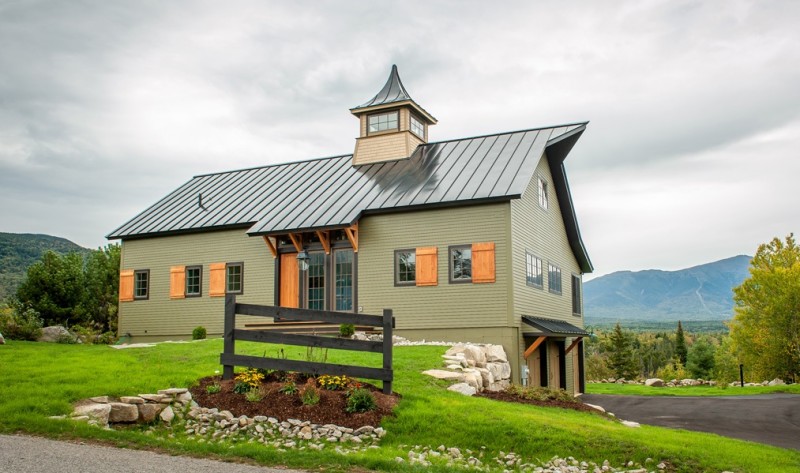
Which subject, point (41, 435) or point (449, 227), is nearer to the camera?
point (41, 435)

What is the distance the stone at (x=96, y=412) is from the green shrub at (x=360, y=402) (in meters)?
3.40

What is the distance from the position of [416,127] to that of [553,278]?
23.9 ft

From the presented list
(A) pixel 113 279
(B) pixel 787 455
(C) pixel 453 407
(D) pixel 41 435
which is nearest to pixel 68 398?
(D) pixel 41 435

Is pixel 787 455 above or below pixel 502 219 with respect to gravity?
below

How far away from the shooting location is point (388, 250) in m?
21.4

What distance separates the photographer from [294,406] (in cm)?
1105

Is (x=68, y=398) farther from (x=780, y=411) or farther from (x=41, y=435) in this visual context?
(x=780, y=411)

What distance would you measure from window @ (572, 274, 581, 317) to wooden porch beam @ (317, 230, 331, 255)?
1029 centimetres

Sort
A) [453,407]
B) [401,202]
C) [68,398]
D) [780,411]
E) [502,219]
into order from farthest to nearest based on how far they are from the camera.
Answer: [401,202] → [502,219] → [780,411] → [453,407] → [68,398]

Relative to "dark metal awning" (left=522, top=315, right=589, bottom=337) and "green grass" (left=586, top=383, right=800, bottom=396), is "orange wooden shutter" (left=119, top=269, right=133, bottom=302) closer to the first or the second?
"dark metal awning" (left=522, top=315, right=589, bottom=337)

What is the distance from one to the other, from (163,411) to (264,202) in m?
15.0

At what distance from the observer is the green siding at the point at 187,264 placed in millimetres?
23562

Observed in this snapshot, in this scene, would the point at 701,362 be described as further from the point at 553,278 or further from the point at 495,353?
the point at 495,353

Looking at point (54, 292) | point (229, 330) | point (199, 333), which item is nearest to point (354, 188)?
point (199, 333)
